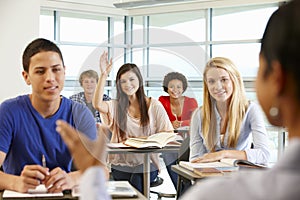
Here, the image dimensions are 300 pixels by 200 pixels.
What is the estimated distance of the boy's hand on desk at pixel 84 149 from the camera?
778 mm

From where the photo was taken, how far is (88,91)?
214cm

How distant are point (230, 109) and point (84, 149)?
2164mm

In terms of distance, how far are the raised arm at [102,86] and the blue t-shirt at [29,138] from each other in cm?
9

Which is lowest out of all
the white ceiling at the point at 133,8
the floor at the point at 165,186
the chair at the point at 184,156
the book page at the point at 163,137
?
the floor at the point at 165,186

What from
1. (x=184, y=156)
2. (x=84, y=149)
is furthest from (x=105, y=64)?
(x=84, y=149)

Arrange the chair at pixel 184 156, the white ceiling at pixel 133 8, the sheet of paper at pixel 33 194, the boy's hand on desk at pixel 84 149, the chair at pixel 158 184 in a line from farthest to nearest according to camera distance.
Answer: the white ceiling at pixel 133 8 < the chair at pixel 158 184 < the chair at pixel 184 156 < the sheet of paper at pixel 33 194 < the boy's hand on desk at pixel 84 149

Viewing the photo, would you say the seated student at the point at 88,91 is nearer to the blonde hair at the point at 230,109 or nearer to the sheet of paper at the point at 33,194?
the sheet of paper at the point at 33,194

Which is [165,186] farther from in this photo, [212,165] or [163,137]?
[212,165]

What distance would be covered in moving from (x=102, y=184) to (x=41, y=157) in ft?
4.68

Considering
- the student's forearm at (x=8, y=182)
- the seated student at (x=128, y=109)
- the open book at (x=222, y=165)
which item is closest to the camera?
the student's forearm at (x=8, y=182)

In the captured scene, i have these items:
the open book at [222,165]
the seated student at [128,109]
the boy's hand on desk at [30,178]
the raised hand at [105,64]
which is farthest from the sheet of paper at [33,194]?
the open book at [222,165]

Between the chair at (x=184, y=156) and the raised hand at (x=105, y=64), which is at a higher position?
the raised hand at (x=105, y=64)

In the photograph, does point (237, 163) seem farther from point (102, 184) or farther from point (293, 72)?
point (293, 72)

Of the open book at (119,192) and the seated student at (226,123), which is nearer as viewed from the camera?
the open book at (119,192)
